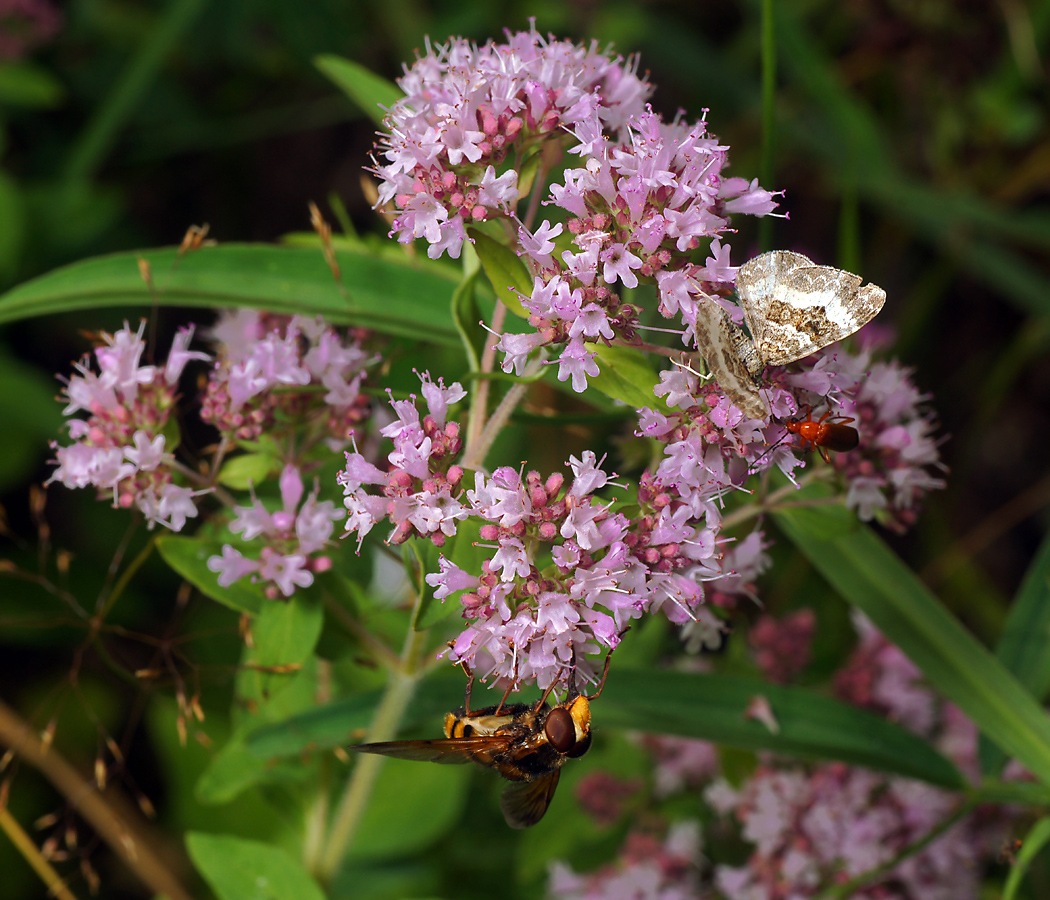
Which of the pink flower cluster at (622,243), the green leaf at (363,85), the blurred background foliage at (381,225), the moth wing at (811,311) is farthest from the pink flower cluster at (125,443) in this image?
the blurred background foliage at (381,225)

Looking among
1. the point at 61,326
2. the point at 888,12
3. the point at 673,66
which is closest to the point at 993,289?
the point at 888,12

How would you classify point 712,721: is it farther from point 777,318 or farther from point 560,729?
point 777,318

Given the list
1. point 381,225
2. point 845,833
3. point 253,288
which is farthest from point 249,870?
point 381,225

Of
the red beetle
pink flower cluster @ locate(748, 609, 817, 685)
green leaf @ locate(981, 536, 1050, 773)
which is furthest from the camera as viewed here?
pink flower cluster @ locate(748, 609, 817, 685)

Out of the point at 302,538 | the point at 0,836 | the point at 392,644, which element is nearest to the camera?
the point at 302,538

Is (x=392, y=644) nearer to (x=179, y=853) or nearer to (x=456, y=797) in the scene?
(x=456, y=797)

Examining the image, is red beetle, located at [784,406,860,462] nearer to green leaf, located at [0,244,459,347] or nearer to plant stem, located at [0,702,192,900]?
green leaf, located at [0,244,459,347]

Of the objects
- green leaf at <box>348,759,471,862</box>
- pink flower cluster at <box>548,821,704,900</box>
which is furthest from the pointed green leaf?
pink flower cluster at <box>548,821,704,900</box>
